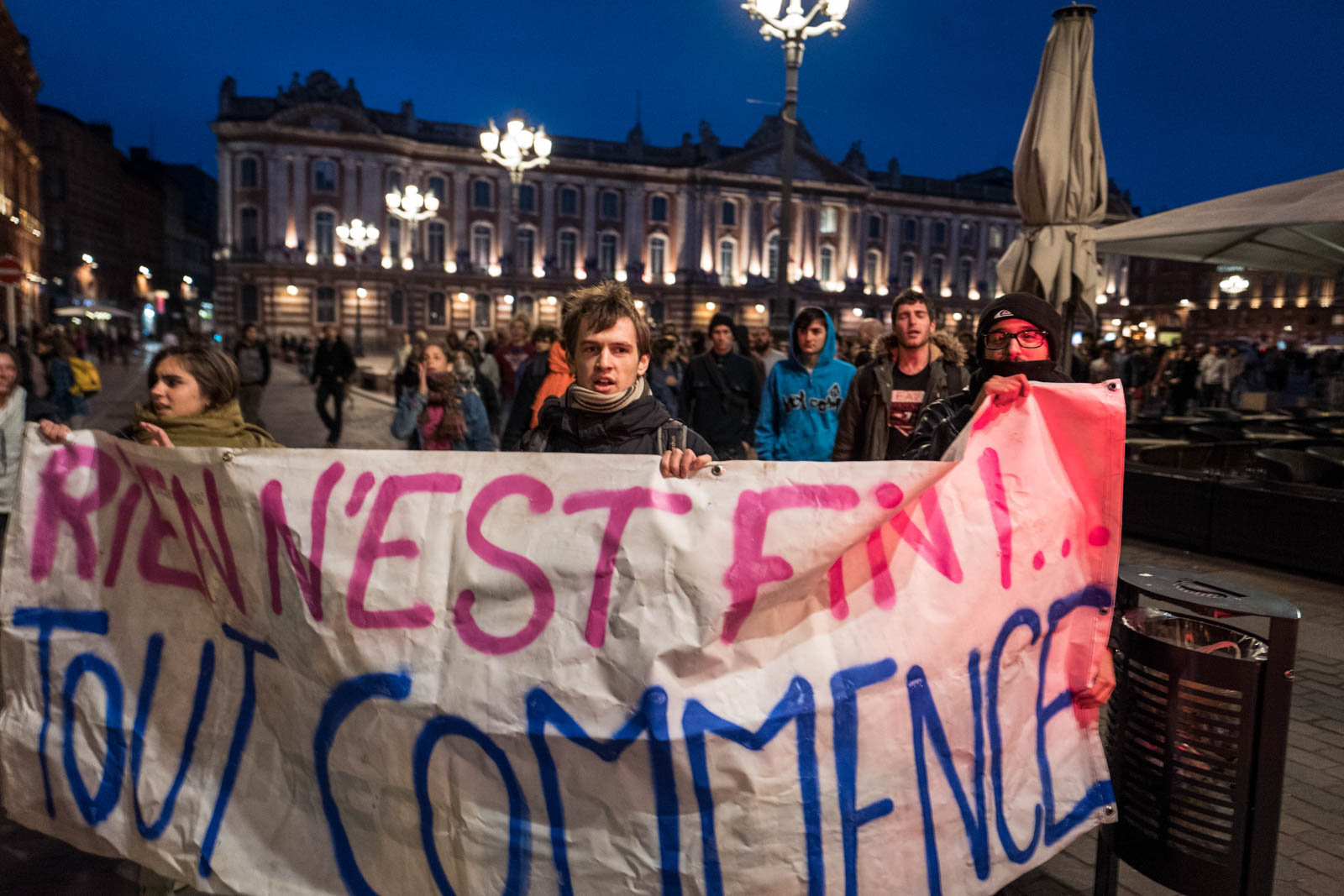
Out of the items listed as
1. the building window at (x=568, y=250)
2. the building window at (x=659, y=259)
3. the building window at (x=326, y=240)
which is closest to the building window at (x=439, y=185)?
the building window at (x=326, y=240)

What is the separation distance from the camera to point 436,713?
2.06m

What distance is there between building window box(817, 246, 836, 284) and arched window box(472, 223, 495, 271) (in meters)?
21.7

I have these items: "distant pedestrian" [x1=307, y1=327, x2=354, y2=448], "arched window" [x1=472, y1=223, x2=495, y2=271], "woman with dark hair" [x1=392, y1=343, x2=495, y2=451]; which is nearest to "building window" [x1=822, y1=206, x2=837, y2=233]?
"arched window" [x1=472, y1=223, x2=495, y2=271]

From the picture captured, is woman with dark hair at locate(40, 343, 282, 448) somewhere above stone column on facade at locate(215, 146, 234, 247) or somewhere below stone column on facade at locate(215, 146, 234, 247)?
below

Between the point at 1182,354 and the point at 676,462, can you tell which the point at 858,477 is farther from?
the point at 1182,354

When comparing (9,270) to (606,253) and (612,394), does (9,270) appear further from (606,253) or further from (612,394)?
(606,253)

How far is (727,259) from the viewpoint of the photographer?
6319 centimetres

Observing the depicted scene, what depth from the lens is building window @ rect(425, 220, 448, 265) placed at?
Answer: 57062 mm

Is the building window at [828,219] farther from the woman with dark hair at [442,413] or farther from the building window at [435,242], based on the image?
the woman with dark hair at [442,413]

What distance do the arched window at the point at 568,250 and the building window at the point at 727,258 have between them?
360 inches

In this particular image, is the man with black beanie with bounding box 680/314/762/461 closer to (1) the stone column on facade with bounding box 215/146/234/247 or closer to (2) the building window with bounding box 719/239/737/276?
(1) the stone column on facade with bounding box 215/146/234/247

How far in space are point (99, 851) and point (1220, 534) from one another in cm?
661

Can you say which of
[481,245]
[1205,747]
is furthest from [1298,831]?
[481,245]

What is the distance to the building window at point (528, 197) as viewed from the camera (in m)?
59.5
